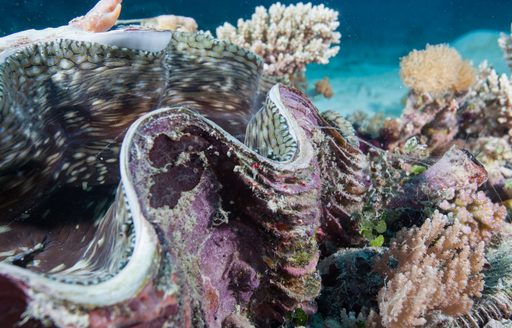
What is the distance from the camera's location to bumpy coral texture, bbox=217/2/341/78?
4.34 meters

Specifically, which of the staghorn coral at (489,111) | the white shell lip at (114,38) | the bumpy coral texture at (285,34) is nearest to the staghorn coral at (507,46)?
the staghorn coral at (489,111)

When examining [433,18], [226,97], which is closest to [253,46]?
[226,97]

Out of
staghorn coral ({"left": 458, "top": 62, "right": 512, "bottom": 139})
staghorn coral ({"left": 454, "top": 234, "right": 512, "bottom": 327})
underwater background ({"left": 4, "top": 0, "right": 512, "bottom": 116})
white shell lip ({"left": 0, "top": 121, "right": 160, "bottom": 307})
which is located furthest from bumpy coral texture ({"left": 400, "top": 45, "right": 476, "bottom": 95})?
white shell lip ({"left": 0, "top": 121, "right": 160, "bottom": 307})

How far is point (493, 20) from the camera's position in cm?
2014

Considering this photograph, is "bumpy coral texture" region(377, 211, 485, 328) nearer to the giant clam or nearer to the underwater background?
the giant clam

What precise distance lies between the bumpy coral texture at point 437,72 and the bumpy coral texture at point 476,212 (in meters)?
2.06

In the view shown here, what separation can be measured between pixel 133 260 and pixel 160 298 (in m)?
0.13

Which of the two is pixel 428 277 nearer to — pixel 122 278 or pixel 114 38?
pixel 122 278

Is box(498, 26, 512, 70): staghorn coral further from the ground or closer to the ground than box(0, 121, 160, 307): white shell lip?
further from the ground

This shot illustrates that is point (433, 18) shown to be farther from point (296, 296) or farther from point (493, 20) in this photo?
point (296, 296)

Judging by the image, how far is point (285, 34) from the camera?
4406mm

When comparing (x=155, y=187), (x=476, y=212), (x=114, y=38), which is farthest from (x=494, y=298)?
(x=114, y=38)

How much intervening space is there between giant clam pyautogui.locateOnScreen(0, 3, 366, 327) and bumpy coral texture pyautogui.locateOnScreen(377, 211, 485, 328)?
37 centimetres

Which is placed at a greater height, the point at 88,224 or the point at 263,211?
the point at 263,211
